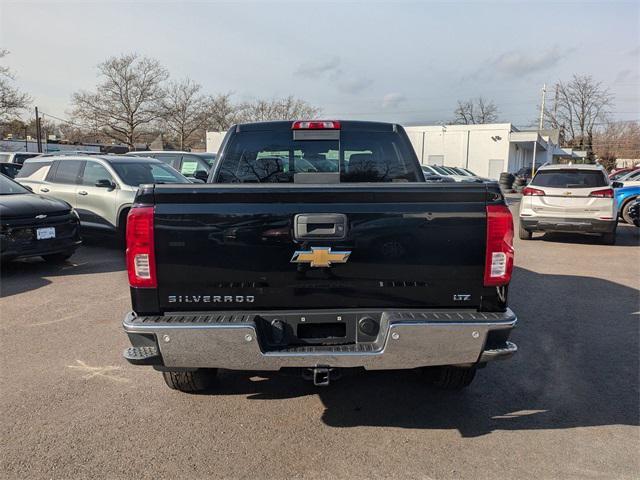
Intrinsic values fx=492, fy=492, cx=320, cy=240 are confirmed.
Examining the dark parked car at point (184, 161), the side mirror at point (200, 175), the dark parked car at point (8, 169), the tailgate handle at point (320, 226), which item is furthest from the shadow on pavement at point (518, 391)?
the dark parked car at point (8, 169)

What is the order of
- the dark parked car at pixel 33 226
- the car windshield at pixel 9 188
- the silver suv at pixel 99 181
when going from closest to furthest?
the dark parked car at pixel 33 226, the car windshield at pixel 9 188, the silver suv at pixel 99 181

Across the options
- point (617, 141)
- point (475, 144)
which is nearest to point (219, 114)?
point (475, 144)

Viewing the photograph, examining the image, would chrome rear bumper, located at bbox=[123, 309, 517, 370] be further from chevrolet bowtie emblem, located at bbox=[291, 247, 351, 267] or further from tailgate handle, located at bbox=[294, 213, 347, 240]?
A: tailgate handle, located at bbox=[294, 213, 347, 240]

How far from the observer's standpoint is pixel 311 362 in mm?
2799

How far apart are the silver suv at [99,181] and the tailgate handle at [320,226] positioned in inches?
275

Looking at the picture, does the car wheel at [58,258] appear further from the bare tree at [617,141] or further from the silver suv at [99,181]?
the bare tree at [617,141]

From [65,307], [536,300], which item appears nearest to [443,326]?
[536,300]

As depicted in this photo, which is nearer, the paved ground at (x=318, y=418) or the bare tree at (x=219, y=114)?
the paved ground at (x=318, y=418)

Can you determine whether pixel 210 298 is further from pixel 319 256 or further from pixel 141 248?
pixel 319 256

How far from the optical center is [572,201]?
10.6m

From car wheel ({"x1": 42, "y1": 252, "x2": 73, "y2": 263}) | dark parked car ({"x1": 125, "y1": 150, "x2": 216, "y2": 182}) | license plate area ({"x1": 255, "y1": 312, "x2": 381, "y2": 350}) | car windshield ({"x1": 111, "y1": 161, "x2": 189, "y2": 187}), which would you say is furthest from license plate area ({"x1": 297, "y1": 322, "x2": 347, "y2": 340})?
dark parked car ({"x1": 125, "y1": 150, "x2": 216, "y2": 182})

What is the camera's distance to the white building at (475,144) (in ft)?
144

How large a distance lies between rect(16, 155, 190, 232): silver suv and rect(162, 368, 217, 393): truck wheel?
607cm

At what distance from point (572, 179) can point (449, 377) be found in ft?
29.1
